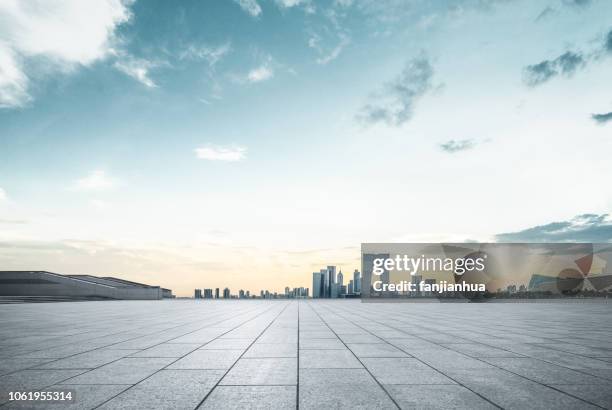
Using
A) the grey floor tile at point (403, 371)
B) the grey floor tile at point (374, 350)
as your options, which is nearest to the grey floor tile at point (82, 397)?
the grey floor tile at point (403, 371)

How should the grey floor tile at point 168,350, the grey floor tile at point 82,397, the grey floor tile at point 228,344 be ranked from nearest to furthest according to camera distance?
the grey floor tile at point 82,397
the grey floor tile at point 168,350
the grey floor tile at point 228,344

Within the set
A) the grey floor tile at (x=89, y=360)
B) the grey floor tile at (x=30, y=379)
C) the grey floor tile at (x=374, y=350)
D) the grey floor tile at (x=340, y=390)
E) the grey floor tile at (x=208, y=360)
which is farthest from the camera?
the grey floor tile at (x=374, y=350)

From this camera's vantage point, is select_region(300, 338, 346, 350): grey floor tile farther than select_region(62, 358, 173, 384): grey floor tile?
Yes

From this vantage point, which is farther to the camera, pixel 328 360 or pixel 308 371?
pixel 328 360

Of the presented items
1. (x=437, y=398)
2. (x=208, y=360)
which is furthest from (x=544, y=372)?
(x=208, y=360)

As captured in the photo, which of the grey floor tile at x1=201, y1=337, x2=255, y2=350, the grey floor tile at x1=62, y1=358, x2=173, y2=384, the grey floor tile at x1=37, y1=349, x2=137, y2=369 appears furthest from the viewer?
the grey floor tile at x1=201, y1=337, x2=255, y2=350

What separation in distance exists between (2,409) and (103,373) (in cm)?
216

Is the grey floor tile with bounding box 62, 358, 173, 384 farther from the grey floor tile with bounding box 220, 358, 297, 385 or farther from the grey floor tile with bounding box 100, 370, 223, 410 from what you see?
the grey floor tile with bounding box 220, 358, 297, 385

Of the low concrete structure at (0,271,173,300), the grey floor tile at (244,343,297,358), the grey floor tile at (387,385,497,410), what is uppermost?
the grey floor tile at (387,385,497,410)

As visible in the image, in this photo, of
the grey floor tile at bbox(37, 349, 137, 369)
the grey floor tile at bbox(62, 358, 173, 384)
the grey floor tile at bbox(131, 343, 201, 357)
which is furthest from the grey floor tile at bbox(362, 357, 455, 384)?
the grey floor tile at bbox(37, 349, 137, 369)

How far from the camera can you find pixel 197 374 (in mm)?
7297

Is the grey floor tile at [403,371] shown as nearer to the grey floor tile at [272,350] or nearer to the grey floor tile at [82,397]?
the grey floor tile at [272,350]

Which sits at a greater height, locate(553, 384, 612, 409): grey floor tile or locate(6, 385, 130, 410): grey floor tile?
locate(553, 384, 612, 409): grey floor tile

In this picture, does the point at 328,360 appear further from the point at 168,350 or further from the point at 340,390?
the point at 168,350
